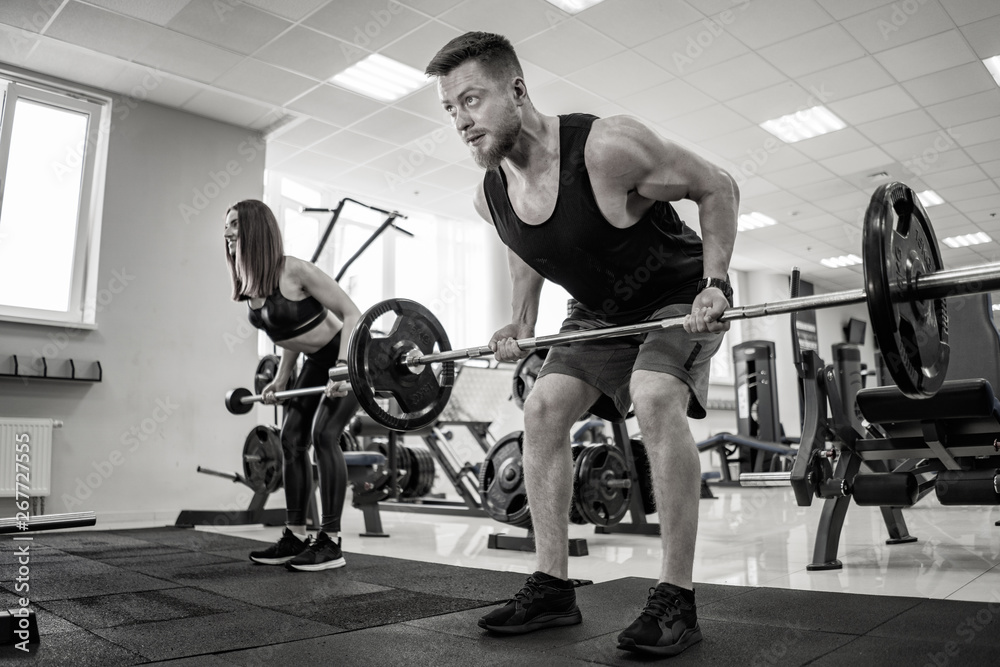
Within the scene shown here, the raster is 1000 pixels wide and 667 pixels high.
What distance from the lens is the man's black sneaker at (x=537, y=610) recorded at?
4.84 ft

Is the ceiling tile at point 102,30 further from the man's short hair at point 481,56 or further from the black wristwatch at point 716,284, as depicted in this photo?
the black wristwatch at point 716,284

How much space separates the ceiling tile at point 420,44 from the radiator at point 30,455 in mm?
3167

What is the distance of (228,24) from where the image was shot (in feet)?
14.2

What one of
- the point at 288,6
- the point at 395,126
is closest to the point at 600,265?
the point at 288,6

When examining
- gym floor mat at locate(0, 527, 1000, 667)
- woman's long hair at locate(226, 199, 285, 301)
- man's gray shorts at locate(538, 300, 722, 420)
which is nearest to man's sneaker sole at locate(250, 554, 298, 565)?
gym floor mat at locate(0, 527, 1000, 667)

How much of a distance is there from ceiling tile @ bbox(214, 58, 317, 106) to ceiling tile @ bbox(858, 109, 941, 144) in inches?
175

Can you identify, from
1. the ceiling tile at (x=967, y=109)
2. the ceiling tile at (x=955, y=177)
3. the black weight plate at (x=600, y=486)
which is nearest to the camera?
the black weight plate at (x=600, y=486)

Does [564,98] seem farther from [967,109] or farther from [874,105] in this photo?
[967,109]

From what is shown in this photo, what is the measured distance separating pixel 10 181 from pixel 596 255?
4.73 meters

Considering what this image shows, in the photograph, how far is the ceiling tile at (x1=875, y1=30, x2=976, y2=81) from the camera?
15.3 ft

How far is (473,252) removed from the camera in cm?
781

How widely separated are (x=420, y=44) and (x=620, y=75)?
4.65 ft

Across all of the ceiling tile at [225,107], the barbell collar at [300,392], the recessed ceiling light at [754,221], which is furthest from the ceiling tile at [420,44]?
the recessed ceiling light at [754,221]
